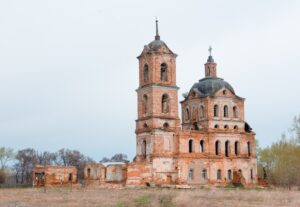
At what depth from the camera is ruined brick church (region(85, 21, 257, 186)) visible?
43.7 meters

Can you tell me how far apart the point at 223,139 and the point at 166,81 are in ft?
24.5

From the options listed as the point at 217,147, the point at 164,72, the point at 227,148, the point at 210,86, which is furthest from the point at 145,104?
the point at 227,148

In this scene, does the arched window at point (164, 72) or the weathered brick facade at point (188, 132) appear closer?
the weathered brick facade at point (188, 132)

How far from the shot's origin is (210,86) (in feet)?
159

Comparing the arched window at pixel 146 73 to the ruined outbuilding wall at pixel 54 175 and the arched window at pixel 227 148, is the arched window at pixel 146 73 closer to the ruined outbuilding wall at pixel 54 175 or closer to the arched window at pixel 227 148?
the arched window at pixel 227 148

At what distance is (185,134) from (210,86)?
573 centimetres

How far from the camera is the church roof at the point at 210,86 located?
48.1 metres

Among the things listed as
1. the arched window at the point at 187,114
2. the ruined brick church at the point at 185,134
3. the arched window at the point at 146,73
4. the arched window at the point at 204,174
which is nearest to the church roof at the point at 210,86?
the ruined brick church at the point at 185,134

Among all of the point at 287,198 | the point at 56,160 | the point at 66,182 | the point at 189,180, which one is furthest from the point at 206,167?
the point at 56,160

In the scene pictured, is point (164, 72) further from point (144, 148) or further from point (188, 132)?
point (144, 148)

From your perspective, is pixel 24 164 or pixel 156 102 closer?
pixel 156 102

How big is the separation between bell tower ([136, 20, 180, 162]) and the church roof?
3832 mm

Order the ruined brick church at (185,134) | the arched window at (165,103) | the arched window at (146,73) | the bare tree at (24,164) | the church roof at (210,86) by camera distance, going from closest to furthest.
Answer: the ruined brick church at (185,134) → the arched window at (165,103) → the arched window at (146,73) → the church roof at (210,86) → the bare tree at (24,164)

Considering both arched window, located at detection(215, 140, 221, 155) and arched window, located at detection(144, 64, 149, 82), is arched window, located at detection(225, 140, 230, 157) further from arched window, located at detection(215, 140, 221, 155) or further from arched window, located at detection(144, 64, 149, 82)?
arched window, located at detection(144, 64, 149, 82)
